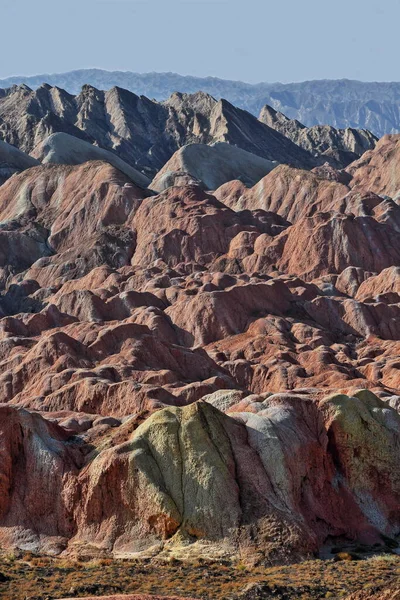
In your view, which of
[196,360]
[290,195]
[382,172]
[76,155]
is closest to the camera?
[196,360]

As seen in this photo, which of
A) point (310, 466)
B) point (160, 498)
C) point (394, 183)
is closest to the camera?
point (160, 498)

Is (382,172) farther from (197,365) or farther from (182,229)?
(197,365)

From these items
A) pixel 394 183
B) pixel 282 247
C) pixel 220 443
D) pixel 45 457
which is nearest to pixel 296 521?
pixel 220 443

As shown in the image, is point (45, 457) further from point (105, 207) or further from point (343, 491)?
point (105, 207)

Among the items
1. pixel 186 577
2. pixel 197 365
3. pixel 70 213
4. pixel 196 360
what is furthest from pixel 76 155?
pixel 186 577

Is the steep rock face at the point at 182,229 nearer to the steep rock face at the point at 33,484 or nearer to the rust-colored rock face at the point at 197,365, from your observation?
the rust-colored rock face at the point at 197,365
